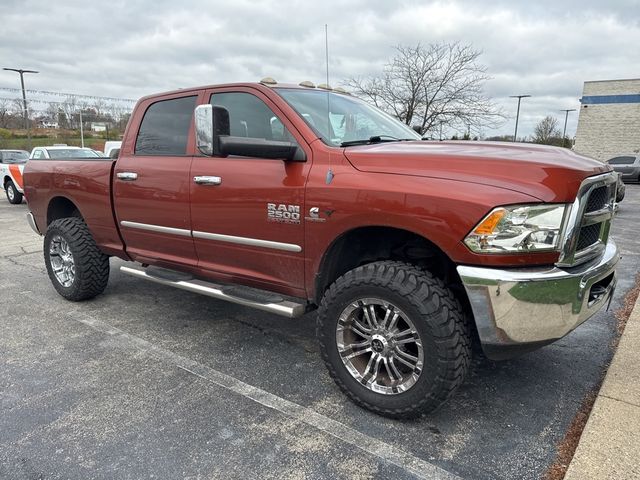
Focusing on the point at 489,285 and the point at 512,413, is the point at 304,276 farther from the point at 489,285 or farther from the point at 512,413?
the point at 512,413

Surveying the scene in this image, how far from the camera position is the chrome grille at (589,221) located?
238cm

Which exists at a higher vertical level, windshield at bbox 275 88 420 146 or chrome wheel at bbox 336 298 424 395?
windshield at bbox 275 88 420 146

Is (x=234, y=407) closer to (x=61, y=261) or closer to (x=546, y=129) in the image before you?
(x=61, y=261)

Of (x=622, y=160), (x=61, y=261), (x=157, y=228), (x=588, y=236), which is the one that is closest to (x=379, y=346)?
(x=588, y=236)

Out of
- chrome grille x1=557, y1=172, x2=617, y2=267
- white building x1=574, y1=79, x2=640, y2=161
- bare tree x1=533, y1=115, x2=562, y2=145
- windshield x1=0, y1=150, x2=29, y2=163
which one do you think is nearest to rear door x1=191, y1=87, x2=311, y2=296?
chrome grille x1=557, y1=172, x2=617, y2=267

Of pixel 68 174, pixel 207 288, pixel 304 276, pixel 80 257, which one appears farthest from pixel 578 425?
pixel 68 174

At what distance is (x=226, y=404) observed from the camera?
Answer: 2.94 m

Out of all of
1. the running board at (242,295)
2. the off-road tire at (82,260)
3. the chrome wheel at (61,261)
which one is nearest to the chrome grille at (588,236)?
the running board at (242,295)

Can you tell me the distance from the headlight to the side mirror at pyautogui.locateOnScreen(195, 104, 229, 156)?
165 centimetres

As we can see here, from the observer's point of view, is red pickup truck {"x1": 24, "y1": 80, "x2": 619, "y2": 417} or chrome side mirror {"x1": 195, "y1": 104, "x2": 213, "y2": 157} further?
chrome side mirror {"x1": 195, "y1": 104, "x2": 213, "y2": 157}

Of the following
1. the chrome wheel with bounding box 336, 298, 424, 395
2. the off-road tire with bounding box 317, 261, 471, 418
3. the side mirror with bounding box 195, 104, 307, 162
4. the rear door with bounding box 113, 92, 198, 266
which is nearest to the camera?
the off-road tire with bounding box 317, 261, 471, 418

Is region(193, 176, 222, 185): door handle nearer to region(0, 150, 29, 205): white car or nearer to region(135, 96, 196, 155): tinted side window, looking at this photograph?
region(135, 96, 196, 155): tinted side window

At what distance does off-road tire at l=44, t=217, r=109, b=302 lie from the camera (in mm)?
4656

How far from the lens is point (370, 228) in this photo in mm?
2828
